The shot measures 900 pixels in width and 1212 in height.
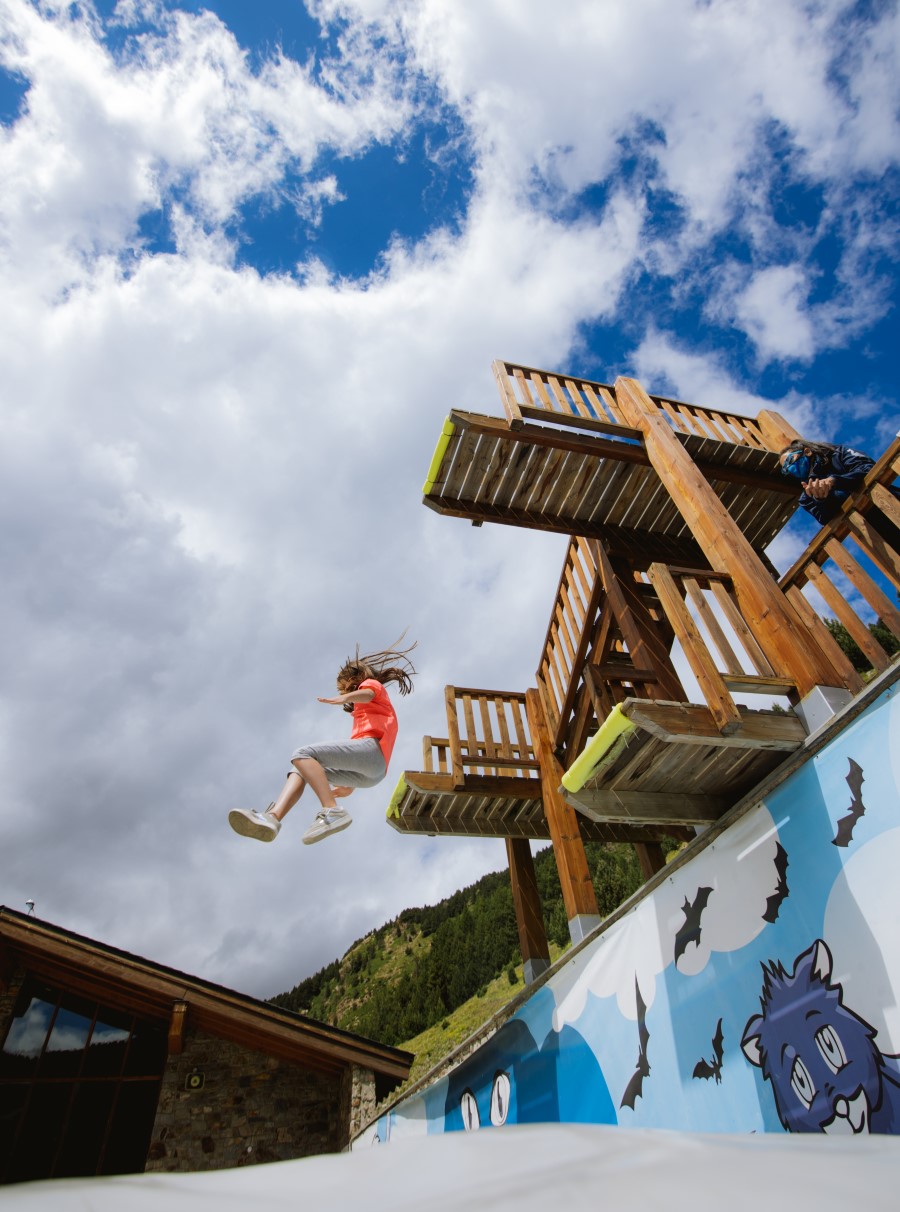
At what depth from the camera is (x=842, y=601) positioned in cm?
422

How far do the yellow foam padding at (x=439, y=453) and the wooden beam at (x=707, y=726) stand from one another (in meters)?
3.51

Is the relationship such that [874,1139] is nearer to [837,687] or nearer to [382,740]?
[837,687]

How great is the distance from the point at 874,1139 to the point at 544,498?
20.9ft

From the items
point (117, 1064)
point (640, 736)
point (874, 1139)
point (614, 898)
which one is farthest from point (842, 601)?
point (614, 898)

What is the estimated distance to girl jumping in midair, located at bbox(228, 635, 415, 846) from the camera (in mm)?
4211

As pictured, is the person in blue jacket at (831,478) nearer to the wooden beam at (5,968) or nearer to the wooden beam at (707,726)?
the wooden beam at (707,726)

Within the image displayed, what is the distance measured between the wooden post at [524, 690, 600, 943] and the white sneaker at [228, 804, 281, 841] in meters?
2.79

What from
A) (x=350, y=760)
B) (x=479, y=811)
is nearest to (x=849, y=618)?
(x=350, y=760)

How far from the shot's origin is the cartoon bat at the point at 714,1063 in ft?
11.0

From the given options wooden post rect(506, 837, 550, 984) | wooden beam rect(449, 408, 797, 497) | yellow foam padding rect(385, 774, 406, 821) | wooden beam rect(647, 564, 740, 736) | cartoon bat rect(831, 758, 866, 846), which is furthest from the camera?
yellow foam padding rect(385, 774, 406, 821)

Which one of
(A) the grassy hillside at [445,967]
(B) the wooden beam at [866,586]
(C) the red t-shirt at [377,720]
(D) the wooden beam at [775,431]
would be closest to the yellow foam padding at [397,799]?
(C) the red t-shirt at [377,720]

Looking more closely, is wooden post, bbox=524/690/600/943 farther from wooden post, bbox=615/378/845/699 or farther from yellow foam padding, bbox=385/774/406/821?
wooden post, bbox=615/378/845/699

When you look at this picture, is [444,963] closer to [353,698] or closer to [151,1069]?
[151,1069]

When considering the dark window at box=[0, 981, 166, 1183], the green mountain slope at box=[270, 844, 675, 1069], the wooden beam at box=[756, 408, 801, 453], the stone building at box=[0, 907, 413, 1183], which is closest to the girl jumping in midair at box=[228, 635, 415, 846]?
the wooden beam at box=[756, 408, 801, 453]
